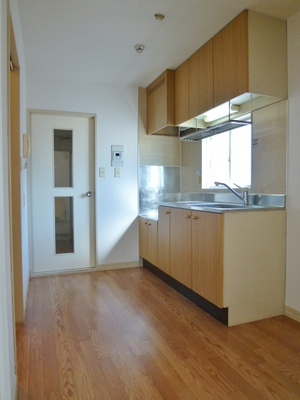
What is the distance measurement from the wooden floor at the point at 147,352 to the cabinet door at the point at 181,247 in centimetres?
25

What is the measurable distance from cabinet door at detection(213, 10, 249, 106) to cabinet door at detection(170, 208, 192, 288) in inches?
42.0

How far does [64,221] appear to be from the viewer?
11.4 feet

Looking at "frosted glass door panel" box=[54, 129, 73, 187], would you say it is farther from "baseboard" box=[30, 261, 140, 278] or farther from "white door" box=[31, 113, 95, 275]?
"baseboard" box=[30, 261, 140, 278]

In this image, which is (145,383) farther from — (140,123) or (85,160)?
(140,123)

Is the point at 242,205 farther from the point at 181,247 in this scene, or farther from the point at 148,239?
the point at 148,239

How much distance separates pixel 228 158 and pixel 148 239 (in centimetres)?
134

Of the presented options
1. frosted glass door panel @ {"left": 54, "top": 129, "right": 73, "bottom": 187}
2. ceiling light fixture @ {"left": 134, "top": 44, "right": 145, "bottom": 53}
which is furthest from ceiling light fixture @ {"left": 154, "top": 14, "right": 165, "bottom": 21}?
frosted glass door panel @ {"left": 54, "top": 129, "right": 73, "bottom": 187}

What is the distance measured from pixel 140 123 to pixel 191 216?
5.89ft

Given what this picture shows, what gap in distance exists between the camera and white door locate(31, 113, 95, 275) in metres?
3.33

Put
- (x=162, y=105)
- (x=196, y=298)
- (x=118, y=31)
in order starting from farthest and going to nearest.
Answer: (x=162, y=105) < (x=196, y=298) < (x=118, y=31)

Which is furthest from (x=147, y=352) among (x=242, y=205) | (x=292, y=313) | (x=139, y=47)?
(x=139, y=47)

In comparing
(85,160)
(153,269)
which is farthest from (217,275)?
(85,160)

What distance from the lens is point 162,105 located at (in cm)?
328

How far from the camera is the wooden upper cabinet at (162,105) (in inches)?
125
